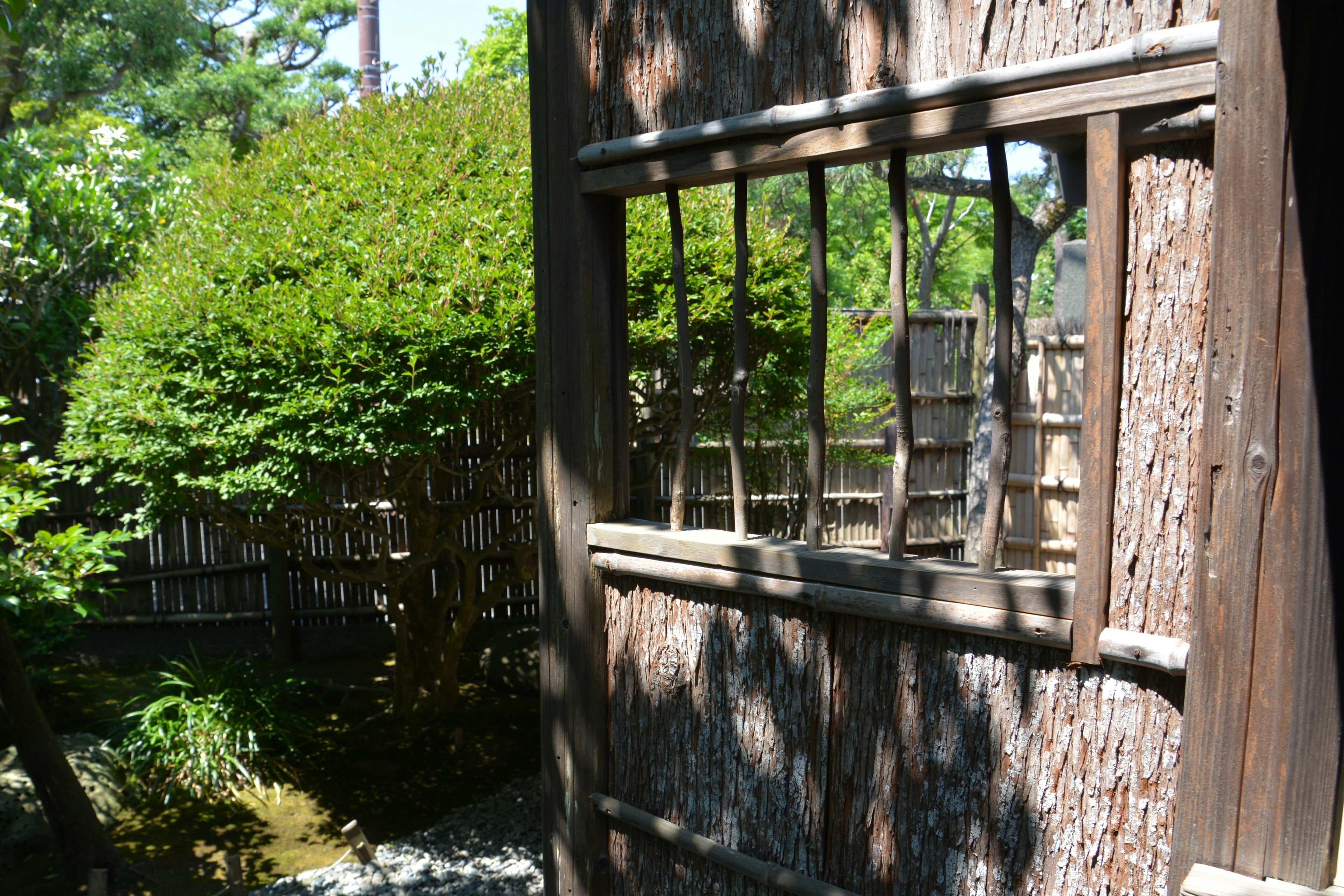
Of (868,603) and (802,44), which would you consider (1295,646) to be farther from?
(802,44)

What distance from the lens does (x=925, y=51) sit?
2.00 m

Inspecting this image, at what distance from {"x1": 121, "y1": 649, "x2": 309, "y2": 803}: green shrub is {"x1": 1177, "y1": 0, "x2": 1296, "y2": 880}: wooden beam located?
5.12 m

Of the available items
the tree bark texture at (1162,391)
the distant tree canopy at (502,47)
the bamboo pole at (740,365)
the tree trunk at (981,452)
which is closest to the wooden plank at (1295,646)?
the tree bark texture at (1162,391)

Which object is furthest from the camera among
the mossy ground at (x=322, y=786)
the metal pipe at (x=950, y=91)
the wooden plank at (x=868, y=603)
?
the mossy ground at (x=322, y=786)

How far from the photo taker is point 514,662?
6.92 metres

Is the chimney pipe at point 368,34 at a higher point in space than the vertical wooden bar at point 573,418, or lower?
higher

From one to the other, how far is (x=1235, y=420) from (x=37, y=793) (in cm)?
540

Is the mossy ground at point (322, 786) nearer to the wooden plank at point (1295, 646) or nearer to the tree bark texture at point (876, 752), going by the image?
the tree bark texture at point (876, 752)

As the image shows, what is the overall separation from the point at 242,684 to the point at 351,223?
3038 millimetres

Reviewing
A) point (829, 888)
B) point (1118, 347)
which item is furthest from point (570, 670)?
point (1118, 347)

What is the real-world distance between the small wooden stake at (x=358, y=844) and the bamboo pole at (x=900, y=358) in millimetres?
3578

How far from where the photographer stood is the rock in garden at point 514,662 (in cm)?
686

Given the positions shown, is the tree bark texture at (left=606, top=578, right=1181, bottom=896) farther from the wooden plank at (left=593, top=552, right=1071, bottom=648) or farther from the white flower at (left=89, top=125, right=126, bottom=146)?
the white flower at (left=89, top=125, right=126, bottom=146)

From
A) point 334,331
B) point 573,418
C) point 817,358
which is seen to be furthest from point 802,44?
point 334,331
